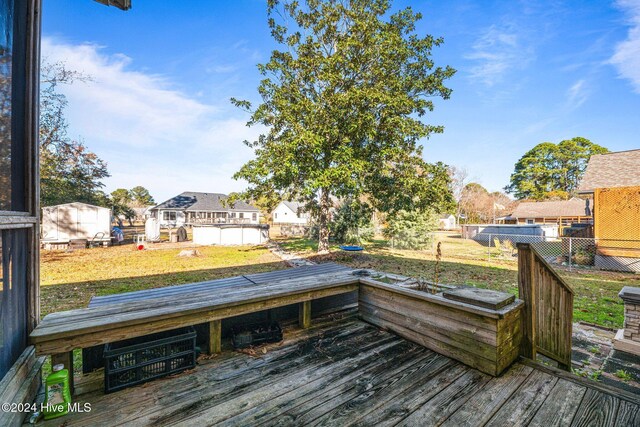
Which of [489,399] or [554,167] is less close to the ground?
[554,167]

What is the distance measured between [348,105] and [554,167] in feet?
158

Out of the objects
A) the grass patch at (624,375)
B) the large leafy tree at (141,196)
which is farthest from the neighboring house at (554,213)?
the large leafy tree at (141,196)

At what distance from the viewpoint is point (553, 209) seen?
2862 cm

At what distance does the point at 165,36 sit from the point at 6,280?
9375 millimetres

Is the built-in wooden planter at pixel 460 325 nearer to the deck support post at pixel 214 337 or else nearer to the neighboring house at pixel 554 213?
the deck support post at pixel 214 337

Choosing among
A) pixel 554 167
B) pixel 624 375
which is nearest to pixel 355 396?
pixel 624 375

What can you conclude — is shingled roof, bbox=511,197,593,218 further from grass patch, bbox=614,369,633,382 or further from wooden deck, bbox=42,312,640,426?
wooden deck, bbox=42,312,640,426

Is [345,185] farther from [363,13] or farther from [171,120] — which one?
[171,120]

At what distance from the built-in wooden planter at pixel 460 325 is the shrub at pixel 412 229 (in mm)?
12456

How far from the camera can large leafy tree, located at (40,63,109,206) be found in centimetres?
1360

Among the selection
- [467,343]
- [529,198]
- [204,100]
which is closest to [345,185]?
[204,100]

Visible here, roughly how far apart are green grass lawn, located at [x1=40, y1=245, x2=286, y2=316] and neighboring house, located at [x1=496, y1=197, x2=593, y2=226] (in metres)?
32.1

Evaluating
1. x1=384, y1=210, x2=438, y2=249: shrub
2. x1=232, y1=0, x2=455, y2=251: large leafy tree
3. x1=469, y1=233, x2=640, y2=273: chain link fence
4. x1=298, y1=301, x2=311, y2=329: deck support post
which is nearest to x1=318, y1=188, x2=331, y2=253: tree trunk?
x1=232, y1=0, x2=455, y2=251: large leafy tree

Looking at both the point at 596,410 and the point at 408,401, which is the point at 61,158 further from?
the point at 596,410
